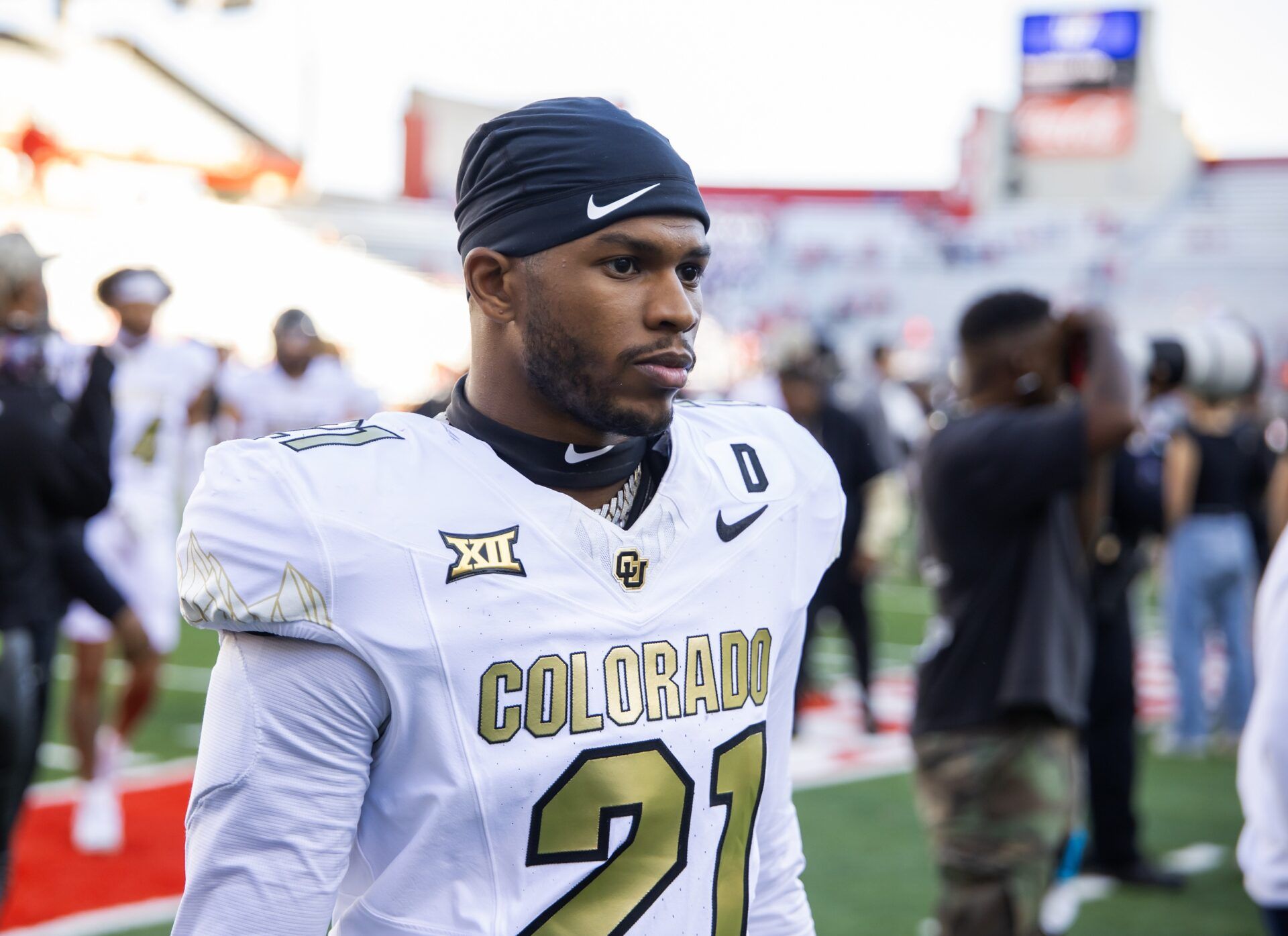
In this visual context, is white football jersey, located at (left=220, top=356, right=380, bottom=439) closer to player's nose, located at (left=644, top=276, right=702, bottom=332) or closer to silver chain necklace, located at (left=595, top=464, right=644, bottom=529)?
silver chain necklace, located at (left=595, top=464, right=644, bottom=529)

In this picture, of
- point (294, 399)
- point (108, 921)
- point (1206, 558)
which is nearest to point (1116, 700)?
point (1206, 558)

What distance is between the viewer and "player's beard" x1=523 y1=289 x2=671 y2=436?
1485mm

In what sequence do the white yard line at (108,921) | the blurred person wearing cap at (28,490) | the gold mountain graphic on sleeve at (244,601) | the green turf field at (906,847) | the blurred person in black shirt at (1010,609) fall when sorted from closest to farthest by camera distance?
1. the gold mountain graphic on sleeve at (244,601)
2. the blurred person in black shirt at (1010,609)
3. the blurred person wearing cap at (28,490)
4. the white yard line at (108,921)
5. the green turf field at (906,847)

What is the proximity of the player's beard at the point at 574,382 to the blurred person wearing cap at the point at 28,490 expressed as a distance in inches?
94.9

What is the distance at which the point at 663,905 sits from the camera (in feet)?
4.72

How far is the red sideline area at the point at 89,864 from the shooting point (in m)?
4.13

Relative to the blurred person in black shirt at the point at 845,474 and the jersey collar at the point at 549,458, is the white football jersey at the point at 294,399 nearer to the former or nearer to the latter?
the blurred person in black shirt at the point at 845,474

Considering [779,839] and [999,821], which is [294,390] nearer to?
[999,821]

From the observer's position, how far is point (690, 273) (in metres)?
1.58

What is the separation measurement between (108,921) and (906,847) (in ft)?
8.98

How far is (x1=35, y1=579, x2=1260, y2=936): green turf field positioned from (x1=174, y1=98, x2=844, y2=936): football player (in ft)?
9.54

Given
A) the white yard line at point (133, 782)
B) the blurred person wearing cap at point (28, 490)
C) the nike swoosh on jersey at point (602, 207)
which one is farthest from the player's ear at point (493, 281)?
the white yard line at point (133, 782)

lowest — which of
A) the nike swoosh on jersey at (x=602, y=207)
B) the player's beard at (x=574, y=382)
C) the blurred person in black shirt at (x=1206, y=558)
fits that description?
the blurred person in black shirt at (x=1206, y=558)

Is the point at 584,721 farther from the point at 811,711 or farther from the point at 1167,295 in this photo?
the point at 1167,295
